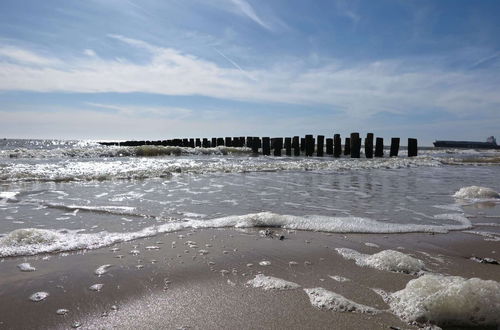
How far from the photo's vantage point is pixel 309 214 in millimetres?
4930

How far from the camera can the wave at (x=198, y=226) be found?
10.9 ft

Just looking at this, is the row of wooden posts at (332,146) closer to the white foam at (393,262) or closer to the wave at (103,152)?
the wave at (103,152)

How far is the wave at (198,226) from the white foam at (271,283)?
64.2 inches

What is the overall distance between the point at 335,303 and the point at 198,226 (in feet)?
7.71

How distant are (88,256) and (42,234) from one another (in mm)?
740

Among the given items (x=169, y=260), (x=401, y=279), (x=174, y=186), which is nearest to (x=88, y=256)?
(x=169, y=260)

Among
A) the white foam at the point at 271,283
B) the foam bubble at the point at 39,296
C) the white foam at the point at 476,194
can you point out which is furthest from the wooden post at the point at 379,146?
the foam bubble at the point at 39,296

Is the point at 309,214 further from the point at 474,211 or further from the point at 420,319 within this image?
the point at 420,319

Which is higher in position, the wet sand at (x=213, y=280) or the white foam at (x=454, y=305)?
the white foam at (x=454, y=305)

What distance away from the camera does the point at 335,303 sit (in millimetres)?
2213

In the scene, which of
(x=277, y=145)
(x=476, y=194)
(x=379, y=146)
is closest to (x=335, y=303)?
(x=476, y=194)

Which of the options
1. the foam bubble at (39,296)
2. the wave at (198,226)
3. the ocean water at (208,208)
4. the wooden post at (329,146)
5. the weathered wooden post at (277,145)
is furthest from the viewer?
the weathered wooden post at (277,145)

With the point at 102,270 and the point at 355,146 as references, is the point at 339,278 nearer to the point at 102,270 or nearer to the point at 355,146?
the point at 102,270

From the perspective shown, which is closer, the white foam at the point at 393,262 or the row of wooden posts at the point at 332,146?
the white foam at the point at 393,262
